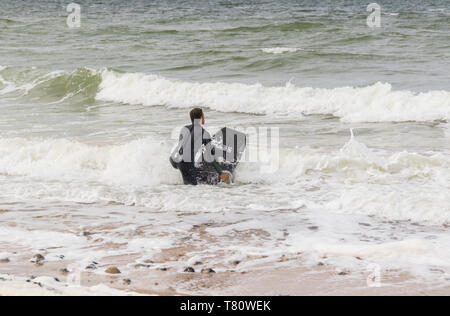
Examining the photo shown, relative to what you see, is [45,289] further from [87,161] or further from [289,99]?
[289,99]

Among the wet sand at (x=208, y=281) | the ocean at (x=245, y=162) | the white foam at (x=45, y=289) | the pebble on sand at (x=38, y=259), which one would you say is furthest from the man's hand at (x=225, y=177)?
the white foam at (x=45, y=289)

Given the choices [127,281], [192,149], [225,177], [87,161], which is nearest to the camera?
[127,281]

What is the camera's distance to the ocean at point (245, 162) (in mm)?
6520

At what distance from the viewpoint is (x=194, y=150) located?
8867 millimetres

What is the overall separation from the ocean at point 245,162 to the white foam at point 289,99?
57 mm

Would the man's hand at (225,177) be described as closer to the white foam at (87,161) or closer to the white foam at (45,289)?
the white foam at (87,161)

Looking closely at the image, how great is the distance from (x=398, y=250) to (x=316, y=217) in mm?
1551

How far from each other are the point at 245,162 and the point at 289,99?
6508 millimetres

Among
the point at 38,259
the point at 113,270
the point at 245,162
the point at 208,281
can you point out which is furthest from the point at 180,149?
the point at 208,281

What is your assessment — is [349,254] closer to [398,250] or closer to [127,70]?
[398,250]

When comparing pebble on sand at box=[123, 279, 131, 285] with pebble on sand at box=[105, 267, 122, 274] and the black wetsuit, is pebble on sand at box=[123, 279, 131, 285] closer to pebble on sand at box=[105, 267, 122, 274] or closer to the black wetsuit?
pebble on sand at box=[105, 267, 122, 274]

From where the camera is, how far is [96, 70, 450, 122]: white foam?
1462cm

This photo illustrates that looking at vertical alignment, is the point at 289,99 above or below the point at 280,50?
below

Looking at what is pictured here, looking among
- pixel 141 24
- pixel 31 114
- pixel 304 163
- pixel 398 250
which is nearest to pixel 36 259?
pixel 398 250
